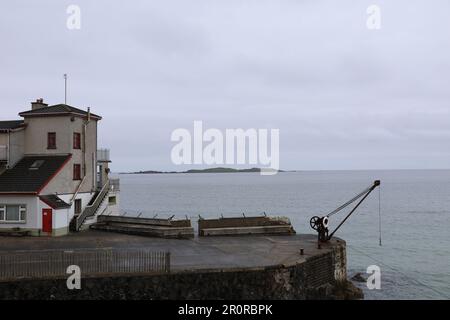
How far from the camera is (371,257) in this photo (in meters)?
42.9

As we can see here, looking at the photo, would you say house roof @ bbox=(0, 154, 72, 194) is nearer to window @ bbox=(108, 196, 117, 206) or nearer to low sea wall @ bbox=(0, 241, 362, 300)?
window @ bbox=(108, 196, 117, 206)

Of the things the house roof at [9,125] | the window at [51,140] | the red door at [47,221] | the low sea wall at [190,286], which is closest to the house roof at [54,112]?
the house roof at [9,125]

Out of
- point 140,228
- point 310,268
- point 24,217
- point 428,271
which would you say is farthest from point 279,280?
point 428,271

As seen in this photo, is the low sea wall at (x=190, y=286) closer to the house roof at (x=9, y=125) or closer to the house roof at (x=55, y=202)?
the house roof at (x=55, y=202)

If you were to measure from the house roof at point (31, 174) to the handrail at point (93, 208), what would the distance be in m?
3.57

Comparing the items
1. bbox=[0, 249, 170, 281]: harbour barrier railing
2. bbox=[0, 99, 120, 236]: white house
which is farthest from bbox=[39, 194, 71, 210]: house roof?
bbox=[0, 249, 170, 281]: harbour barrier railing

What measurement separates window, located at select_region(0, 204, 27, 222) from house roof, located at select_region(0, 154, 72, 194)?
1020 millimetres

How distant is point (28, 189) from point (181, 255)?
1258 cm

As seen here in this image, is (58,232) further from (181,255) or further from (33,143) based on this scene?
(181,255)

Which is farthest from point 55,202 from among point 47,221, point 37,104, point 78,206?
point 37,104

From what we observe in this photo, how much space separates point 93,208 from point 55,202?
4.22m

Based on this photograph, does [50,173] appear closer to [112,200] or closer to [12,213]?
[12,213]

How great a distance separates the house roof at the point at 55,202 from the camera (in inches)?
1152

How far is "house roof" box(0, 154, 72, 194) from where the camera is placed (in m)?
29.9
